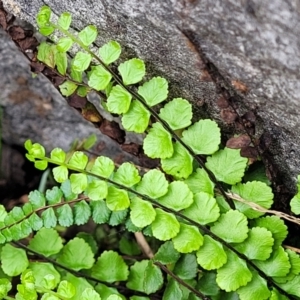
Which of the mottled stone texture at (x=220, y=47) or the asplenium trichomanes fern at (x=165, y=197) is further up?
the mottled stone texture at (x=220, y=47)

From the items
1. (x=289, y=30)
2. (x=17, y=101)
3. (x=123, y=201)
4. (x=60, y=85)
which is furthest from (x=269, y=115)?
(x=17, y=101)

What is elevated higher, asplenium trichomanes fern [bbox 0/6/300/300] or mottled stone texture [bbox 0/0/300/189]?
mottled stone texture [bbox 0/0/300/189]

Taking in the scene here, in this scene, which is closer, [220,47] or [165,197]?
[220,47]

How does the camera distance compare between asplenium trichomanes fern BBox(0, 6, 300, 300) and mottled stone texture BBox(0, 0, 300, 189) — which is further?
asplenium trichomanes fern BBox(0, 6, 300, 300)

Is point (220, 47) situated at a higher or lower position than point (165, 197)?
higher

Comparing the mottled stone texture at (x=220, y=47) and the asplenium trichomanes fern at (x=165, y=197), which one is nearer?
the mottled stone texture at (x=220, y=47)
